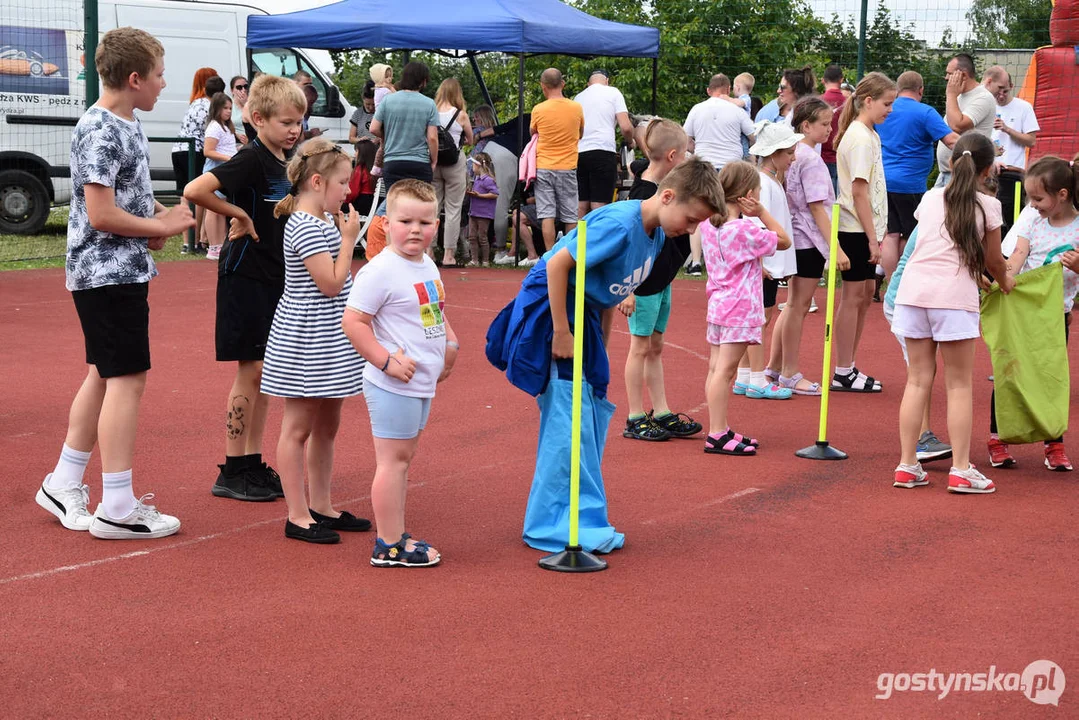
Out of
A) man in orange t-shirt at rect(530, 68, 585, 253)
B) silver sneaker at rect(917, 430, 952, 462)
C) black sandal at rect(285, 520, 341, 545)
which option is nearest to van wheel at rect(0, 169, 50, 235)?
man in orange t-shirt at rect(530, 68, 585, 253)

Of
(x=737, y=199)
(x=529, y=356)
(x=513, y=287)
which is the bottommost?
(x=513, y=287)

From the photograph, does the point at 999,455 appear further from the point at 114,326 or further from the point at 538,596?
the point at 114,326

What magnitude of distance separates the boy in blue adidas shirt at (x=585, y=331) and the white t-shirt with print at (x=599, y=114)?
31.7 feet

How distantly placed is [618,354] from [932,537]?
4.61 meters

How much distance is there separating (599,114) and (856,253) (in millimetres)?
6671

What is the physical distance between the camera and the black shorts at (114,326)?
5.17m

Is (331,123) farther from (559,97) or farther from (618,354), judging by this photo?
(618,354)

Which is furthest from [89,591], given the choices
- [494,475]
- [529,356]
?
[494,475]

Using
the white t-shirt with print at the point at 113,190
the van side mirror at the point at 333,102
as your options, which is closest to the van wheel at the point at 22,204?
the van side mirror at the point at 333,102

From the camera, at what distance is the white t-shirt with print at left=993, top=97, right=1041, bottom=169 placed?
12.8 metres

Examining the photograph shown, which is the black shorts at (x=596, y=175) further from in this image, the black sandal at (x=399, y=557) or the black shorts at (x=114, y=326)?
the black sandal at (x=399, y=557)

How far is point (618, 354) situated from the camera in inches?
391

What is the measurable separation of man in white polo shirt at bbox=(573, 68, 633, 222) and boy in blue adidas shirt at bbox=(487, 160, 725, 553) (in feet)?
31.7

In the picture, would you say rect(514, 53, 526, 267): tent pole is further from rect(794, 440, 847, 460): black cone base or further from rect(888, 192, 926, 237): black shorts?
rect(794, 440, 847, 460): black cone base
